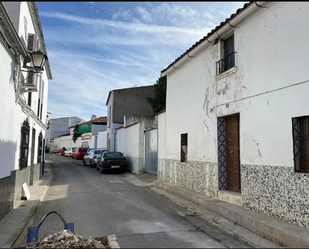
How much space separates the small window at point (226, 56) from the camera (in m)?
7.86

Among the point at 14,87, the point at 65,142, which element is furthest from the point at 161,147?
the point at 65,142

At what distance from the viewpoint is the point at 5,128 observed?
6.53 metres

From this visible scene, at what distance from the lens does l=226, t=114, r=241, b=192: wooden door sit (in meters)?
7.55

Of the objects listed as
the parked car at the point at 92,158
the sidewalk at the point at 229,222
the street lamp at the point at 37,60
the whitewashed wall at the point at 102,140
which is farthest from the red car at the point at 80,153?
the street lamp at the point at 37,60

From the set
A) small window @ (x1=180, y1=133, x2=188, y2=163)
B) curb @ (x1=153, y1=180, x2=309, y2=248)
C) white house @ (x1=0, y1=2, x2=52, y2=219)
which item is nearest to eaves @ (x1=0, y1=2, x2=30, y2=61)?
white house @ (x1=0, y1=2, x2=52, y2=219)

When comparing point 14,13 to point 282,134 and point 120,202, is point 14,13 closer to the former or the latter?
point 120,202

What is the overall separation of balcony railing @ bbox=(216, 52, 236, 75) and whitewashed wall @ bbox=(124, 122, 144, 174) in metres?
9.52

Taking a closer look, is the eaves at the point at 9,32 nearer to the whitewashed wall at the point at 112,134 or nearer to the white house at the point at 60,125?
the whitewashed wall at the point at 112,134

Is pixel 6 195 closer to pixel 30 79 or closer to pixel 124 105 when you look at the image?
pixel 30 79

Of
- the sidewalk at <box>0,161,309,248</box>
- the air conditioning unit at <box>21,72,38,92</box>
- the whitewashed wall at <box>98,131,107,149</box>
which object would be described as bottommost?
the sidewalk at <box>0,161,309,248</box>

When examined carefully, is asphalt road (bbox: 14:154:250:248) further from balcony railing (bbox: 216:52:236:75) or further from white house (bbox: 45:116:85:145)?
white house (bbox: 45:116:85:145)

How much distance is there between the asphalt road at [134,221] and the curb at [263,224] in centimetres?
55

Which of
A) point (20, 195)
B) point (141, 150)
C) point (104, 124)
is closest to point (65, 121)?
point (104, 124)

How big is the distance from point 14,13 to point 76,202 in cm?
589
